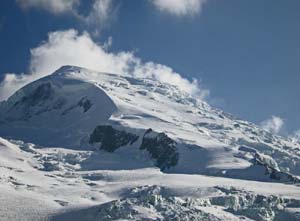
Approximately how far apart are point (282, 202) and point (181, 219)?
41739mm

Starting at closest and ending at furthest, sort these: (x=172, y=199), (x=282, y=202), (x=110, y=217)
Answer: (x=110, y=217) < (x=172, y=199) < (x=282, y=202)

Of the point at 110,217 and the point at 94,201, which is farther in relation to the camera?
the point at 94,201

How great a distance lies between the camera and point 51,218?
17312 cm

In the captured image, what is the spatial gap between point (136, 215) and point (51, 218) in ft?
78.9

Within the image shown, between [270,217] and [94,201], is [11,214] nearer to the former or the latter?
[94,201]

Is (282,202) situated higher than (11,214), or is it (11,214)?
(282,202)

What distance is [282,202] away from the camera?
194000 millimetres

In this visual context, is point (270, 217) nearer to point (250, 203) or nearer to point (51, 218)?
point (250, 203)

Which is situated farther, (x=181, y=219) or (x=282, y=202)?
(x=282, y=202)

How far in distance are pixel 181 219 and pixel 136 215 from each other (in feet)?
38.7

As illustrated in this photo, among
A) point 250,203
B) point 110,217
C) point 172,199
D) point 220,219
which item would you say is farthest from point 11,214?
point 250,203

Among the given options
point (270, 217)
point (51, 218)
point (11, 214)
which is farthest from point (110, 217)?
point (270, 217)

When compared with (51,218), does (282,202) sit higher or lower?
higher

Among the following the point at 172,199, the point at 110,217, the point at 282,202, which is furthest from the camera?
the point at 282,202
